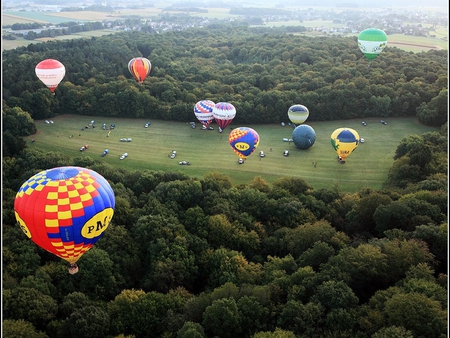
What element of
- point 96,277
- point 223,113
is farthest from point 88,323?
point 223,113

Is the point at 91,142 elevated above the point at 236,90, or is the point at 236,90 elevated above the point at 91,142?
the point at 236,90

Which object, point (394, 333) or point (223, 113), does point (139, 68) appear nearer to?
point (223, 113)

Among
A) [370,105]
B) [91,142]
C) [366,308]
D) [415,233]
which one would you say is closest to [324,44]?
[370,105]

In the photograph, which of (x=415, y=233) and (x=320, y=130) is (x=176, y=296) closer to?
(x=415, y=233)

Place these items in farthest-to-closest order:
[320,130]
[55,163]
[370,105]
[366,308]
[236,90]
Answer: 1. [236,90]
2. [370,105]
3. [320,130]
4. [55,163]
5. [366,308]

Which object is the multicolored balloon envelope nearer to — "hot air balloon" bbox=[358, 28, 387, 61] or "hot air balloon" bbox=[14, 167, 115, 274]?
"hot air balloon" bbox=[14, 167, 115, 274]

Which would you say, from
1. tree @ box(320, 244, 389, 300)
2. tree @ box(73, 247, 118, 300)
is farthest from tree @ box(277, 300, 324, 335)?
tree @ box(73, 247, 118, 300)

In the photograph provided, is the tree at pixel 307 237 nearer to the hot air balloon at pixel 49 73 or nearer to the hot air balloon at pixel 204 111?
the hot air balloon at pixel 204 111

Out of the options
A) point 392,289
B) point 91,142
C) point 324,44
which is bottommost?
point 91,142
